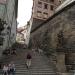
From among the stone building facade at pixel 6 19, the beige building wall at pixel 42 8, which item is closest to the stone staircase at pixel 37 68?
the stone building facade at pixel 6 19

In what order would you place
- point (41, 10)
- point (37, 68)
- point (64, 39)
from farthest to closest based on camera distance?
point (41, 10) → point (64, 39) → point (37, 68)

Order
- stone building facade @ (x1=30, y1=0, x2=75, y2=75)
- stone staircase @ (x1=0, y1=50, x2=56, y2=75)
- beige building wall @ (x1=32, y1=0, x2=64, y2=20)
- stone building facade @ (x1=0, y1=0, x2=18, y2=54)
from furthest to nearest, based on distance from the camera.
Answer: beige building wall @ (x1=32, y1=0, x2=64, y2=20) < stone building facade @ (x1=0, y1=0, x2=18, y2=54) < stone building facade @ (x1=30, y1=0, x2=75, y2=75) < stone staircase @ (x1=0, y1=50, x2=56, y2=75)

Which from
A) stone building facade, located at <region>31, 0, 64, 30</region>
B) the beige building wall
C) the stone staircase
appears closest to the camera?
the stone staircase

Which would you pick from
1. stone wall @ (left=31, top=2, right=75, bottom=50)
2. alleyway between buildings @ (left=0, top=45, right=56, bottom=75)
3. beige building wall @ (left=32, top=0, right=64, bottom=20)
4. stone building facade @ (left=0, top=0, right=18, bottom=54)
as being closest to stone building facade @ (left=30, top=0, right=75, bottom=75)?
stone wall @ (left=31, top=2, right=75, bottom=50)

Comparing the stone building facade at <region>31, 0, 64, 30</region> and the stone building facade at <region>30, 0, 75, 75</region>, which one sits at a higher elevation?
the stone building facade at <region>31, 0, 64, 30</region>

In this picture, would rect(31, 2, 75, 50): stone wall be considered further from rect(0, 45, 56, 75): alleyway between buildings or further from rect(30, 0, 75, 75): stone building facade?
rect(0, 45, 56, 75): alleyway between buildings

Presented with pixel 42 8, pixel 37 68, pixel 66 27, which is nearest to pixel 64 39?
pixel 66 27

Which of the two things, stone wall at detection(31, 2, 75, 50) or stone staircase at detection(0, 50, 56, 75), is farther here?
stone wall at detection(31, 2, 75, 50)

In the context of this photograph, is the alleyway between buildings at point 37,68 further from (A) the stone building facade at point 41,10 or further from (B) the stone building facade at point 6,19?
(A) the stone building facade at point 41,10

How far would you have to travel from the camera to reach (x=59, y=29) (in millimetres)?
32219

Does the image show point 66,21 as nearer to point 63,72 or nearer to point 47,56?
point 47,56

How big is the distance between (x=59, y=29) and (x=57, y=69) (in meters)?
9.49

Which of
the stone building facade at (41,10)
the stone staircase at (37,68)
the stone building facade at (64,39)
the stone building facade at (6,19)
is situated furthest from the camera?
the stone building facade at (41,10)

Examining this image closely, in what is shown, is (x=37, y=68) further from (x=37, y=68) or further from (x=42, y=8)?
(x=42, y=8)
